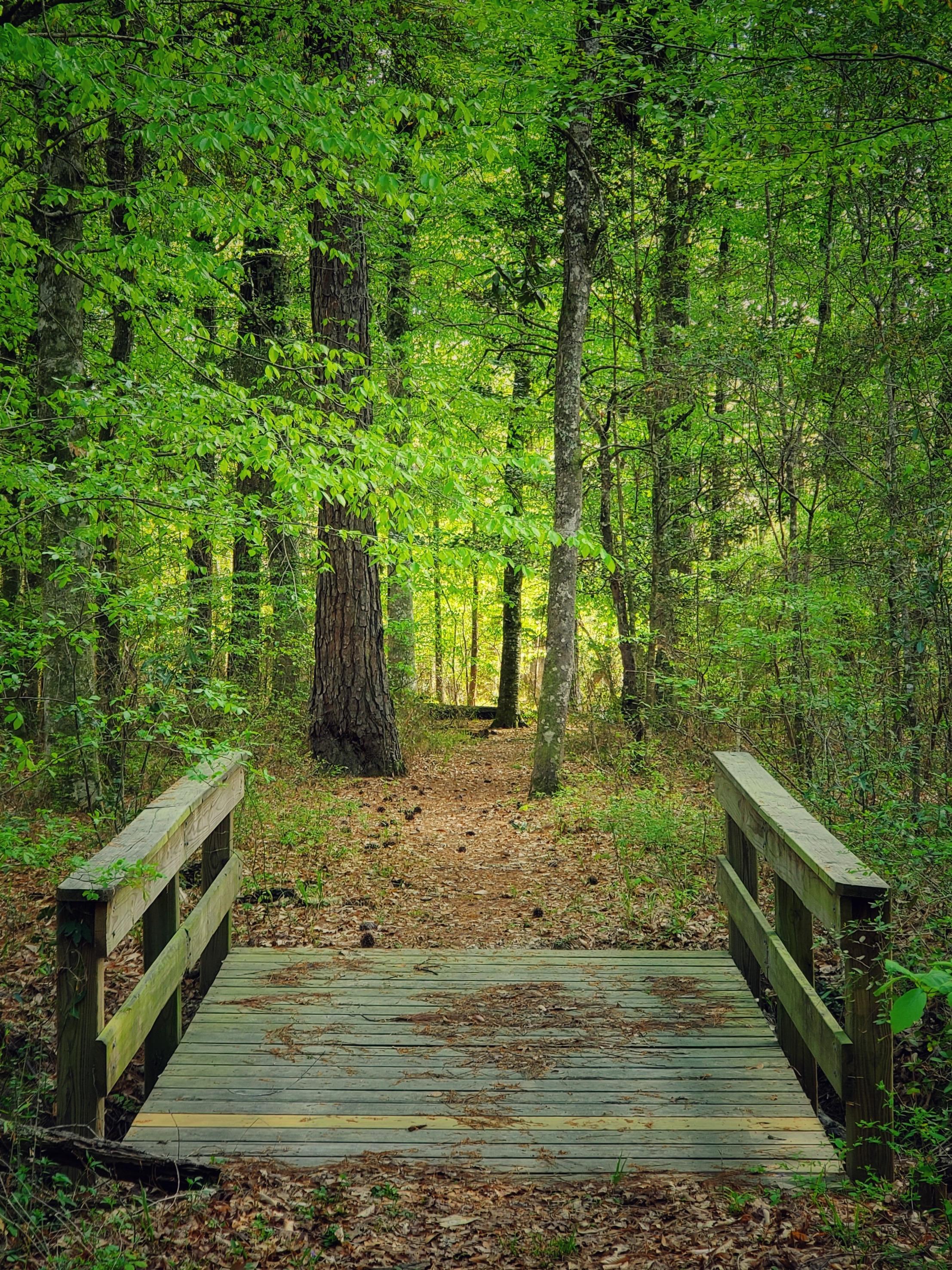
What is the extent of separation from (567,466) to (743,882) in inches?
237

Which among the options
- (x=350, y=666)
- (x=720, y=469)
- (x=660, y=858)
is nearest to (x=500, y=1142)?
(x=660, y=858)

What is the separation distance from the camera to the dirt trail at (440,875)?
20.6ft

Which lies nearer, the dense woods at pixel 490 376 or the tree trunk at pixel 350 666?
the dense woods at pixel 490 376

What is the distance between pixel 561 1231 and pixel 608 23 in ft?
31.9

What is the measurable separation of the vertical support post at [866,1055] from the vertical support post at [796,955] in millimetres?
576

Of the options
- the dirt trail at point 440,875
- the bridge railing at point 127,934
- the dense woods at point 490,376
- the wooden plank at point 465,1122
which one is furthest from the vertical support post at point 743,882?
the bridge railing at point 127,934

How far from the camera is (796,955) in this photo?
13.5 feet

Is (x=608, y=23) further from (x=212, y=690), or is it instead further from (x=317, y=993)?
(x=317, y=993)

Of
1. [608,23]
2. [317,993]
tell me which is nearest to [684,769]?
[317,993]

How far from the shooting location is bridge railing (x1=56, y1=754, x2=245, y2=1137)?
3199mm

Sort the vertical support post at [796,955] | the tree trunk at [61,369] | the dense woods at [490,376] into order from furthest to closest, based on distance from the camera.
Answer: the tree trunk at [61,369], the dense woods at [490,376], the vertical support post at [796,955]

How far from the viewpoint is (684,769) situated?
999cm

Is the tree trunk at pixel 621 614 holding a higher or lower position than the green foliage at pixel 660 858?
higher

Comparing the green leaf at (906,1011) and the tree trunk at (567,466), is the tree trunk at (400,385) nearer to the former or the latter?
the tree trunk at (567,466)
